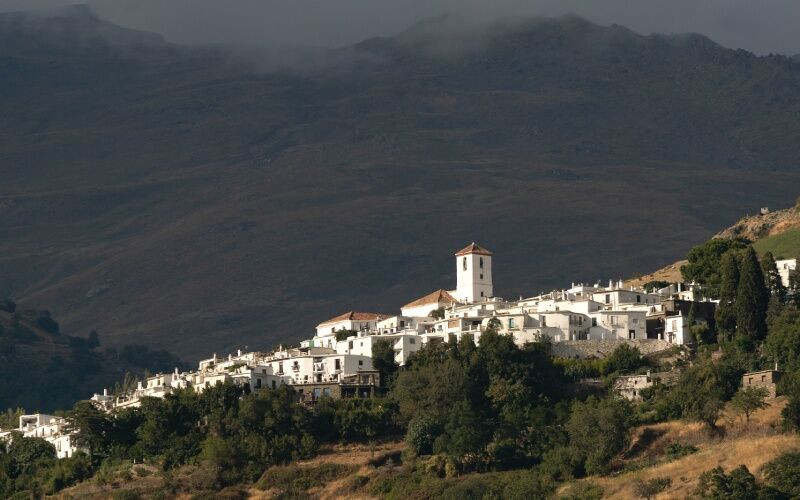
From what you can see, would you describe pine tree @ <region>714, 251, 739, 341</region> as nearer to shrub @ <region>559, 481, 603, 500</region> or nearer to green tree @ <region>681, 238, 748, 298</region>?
green tree @ <region>681, 238, 748, 298</region>

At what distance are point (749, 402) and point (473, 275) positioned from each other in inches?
1196

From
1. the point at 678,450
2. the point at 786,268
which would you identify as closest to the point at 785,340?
the point at 678,450

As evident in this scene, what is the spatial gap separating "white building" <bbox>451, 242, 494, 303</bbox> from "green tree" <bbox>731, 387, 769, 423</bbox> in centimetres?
2763

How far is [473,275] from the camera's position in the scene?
384 ft

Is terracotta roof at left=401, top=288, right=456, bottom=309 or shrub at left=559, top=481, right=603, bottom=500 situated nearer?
shrub at left=559, top=481, right=603, bottom=500

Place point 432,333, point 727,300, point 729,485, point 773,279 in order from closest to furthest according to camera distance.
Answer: point 729,485, point 727,300, point 773,279, point 432,333

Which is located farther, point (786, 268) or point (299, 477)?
point (786, 268)

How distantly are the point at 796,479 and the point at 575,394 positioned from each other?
1867 cm

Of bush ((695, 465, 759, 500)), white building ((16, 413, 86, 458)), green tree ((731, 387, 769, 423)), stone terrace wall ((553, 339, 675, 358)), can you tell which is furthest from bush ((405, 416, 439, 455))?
white building ((16, 413, 86, 458))

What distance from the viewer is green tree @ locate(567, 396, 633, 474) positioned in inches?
3546

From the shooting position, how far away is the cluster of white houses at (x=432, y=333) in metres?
104

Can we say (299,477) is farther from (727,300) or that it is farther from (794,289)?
(794,289)

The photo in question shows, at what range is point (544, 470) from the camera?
90.9 m

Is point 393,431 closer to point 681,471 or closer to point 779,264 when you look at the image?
point 681,471
